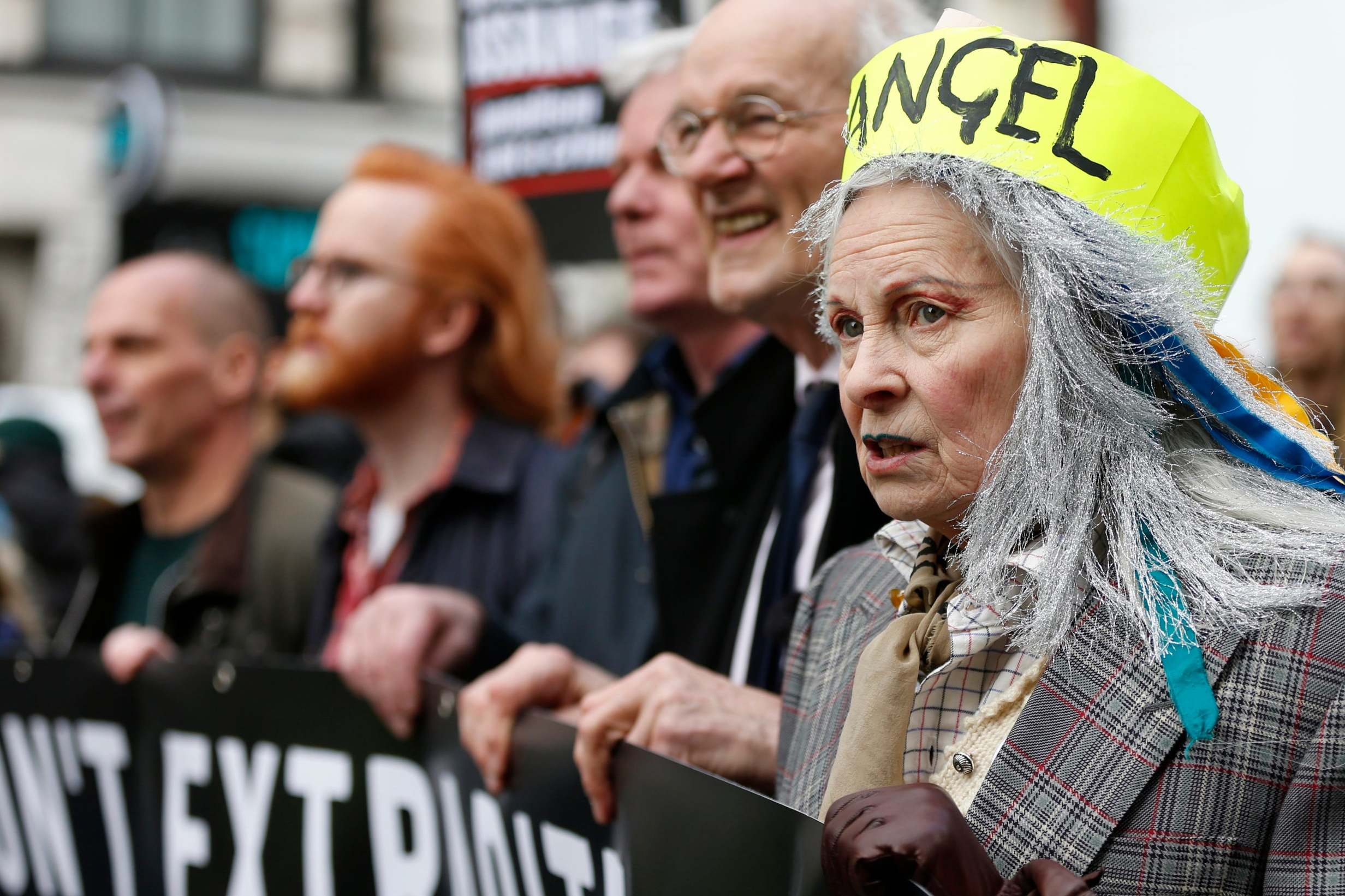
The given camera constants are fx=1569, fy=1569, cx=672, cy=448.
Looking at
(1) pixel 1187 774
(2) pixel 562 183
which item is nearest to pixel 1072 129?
(1) pixel 1187 774

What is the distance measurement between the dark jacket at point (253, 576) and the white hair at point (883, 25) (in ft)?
8.04

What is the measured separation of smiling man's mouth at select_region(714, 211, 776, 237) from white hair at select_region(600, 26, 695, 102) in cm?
95

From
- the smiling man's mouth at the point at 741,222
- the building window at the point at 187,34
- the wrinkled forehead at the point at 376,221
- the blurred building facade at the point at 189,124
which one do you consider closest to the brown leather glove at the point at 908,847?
the smiling man's mouth at the point at 741,222

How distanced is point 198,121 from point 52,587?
10682 mm

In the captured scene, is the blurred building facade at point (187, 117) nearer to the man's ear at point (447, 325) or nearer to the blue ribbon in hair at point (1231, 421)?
the man's ear at point (447, 325)

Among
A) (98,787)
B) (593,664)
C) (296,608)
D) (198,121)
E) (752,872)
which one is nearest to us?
(752,872)

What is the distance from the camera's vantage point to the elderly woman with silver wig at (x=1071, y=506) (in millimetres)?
1662

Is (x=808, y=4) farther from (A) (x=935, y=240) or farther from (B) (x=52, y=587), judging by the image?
(B) (x=52, y=587)

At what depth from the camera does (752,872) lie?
78.1 inches

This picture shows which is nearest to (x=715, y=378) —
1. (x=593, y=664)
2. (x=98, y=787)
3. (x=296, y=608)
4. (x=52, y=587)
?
(x=593, y=664)

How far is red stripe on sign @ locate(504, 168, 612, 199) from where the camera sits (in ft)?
16.6

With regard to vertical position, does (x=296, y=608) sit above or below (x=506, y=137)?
below

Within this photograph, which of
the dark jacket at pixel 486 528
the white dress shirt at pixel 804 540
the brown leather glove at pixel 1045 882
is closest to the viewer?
the brown leather glove at pixel 1045 882

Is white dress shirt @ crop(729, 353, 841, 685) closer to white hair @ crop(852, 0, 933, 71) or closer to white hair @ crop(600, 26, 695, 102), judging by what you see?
white hair @ crop(852, 0, 933, 71)
